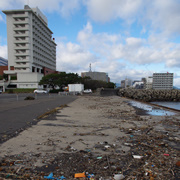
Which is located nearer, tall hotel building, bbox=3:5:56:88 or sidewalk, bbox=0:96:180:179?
sidewalk, bbox=0:96:180:179

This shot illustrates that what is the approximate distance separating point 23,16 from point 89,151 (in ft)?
221

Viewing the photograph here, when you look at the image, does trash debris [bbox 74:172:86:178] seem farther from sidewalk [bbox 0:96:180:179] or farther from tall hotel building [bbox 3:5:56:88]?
tall hotel building [bbox 3:5:56:88]

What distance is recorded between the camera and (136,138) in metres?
4.30

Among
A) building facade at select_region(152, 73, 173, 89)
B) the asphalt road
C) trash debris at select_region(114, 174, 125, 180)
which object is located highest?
building facade at select_region(152, 73, 173, 89)

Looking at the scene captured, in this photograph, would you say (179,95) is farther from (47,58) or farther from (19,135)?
(47,58)

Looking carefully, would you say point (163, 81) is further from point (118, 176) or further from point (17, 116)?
point (118, 176)

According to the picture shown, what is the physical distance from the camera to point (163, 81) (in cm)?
12594

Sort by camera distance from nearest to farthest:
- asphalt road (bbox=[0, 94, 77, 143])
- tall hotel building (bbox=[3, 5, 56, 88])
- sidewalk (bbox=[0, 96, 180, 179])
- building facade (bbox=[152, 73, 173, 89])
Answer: sidewalk (bbox=[0, 96, 180, 179]), asphalt road (bbox=[0, 94, 77, 143]), tall hotel building (bbox=[3, 5, 56, 88]), building facade (bbox=[152, 73, 173, 89])

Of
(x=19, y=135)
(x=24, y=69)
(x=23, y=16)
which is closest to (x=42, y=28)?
(x=23, y=16)

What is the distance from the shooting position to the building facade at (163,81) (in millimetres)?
122050

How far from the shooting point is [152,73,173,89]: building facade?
122 meters

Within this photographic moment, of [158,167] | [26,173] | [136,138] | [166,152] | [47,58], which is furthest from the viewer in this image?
[47,58]

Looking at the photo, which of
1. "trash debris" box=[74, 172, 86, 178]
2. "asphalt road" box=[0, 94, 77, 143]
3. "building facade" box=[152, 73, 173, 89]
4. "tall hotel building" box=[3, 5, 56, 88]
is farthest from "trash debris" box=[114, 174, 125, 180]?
"building facade" box=[152, 73, 173, 89]

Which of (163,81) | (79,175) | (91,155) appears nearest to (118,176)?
(79,175)
